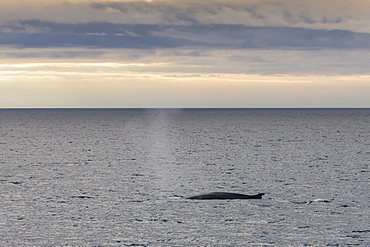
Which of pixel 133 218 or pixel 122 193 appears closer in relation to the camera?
pixel 133 218

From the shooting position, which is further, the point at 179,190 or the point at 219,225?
the point at 179,190

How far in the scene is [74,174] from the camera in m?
40.8

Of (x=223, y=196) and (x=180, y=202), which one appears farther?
(x=223, y=196)

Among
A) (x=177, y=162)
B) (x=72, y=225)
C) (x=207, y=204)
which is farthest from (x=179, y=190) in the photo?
(x=177, y=162)

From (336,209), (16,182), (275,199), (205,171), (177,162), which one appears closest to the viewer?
(336,209)

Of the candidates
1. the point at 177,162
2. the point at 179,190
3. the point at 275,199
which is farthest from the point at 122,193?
the point at 177,162

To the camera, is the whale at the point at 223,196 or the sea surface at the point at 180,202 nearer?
the sea surface at the point at 180,202

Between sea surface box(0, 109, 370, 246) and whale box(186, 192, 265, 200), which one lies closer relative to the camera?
sea surface box(0, 109, 370, 246)

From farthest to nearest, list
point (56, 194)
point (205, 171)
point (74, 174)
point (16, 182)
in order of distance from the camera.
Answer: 1. point (205, 171)
2. point (74, 174)
3. point (16, 182)
4. point (56, 194)

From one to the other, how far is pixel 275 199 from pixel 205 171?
15.0 m

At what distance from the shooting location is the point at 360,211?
83.2ft

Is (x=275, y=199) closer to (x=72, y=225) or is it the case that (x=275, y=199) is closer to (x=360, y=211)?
(x=360, y=211)

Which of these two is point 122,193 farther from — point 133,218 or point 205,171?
point 205,171

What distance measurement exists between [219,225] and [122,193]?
10104mm
